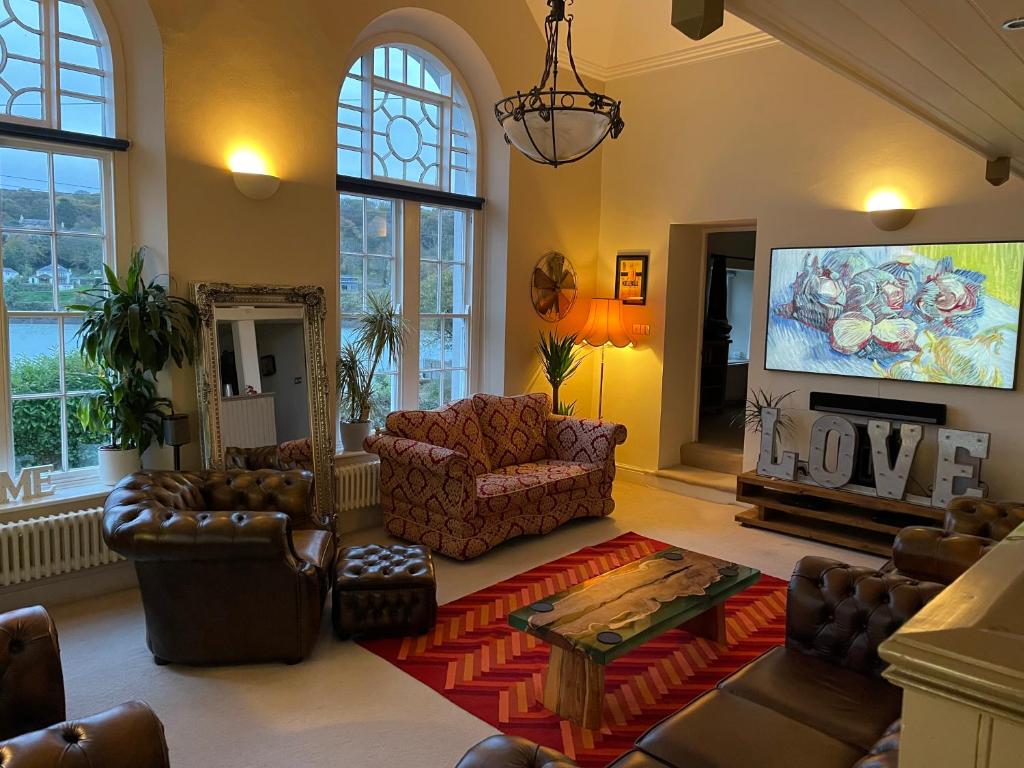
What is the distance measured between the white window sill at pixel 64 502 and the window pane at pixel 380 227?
2429 millimetres

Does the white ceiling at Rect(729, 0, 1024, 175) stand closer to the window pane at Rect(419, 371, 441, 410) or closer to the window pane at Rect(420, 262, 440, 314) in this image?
the window pane at Rect(420, 262, 440, 314)

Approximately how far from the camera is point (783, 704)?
2.27 meters

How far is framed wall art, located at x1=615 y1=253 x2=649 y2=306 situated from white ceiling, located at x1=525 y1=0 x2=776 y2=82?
163 centimetres

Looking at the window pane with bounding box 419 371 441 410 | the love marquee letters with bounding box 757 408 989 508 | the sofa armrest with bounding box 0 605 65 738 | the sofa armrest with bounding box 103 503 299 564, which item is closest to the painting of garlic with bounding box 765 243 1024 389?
the love marquee letters with bounding box 757 408 989 508

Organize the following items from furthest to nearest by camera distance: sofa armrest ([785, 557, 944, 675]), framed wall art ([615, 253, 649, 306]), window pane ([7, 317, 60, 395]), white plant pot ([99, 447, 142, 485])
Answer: framed wall art ([615, 253, 649, 306]), white plant pot ([99, 447, 142, 485]), window pane ([7, 317, 60, 395]), sofa armrest ([785, 557, 944, 675])

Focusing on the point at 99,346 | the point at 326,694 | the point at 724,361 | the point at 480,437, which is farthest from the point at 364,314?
the point at 724,361

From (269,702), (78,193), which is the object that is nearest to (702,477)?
(269,702)

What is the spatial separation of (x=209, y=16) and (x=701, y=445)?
5.10 metres

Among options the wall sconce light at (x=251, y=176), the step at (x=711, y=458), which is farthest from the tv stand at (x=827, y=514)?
the wall sconce light at (x=251, y=176)

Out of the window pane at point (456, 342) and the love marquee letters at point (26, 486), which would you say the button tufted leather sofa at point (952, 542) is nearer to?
the window pane at point (456, 342)

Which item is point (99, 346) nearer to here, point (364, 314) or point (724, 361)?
point (364, 314)

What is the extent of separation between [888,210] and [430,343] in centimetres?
351

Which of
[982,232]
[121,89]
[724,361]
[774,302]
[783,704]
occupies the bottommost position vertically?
[783,704]

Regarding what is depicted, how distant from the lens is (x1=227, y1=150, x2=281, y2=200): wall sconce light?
429 cm
